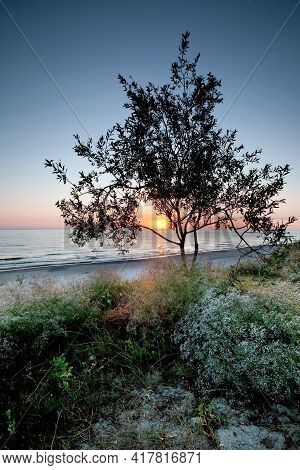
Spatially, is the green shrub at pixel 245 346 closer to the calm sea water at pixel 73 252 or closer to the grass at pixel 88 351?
the grass at pixel 88 351

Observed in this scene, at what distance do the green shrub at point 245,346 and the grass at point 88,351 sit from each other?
0.30 meters

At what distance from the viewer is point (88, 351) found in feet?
15.5

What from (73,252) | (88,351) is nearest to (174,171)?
(88,351)

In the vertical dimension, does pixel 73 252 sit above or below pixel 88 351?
above

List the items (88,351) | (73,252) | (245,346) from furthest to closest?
(73,252)
(88,351)
(245,346)

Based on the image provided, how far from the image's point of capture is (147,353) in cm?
457

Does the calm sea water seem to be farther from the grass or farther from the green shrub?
the green shrub

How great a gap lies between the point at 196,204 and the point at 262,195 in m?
1.30

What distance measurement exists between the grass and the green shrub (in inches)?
11.9

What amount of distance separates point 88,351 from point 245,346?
2326 millimetres

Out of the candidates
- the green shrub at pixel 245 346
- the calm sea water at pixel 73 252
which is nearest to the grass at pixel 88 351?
the green shrub at pixel 245 346

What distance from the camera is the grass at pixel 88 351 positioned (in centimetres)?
342

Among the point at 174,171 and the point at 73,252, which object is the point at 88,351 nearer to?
the point at 174,171
